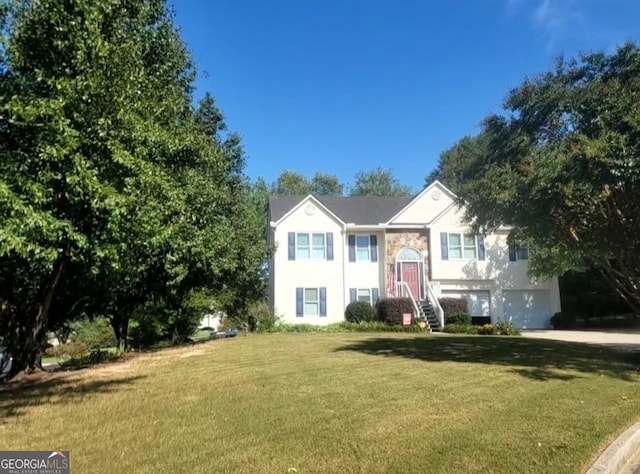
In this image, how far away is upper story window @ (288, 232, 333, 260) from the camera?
29.4 m

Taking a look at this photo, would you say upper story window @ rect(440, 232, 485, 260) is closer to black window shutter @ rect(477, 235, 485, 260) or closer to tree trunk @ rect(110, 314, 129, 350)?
Result: black window shutter @ rect(477, 235, 485, 260)

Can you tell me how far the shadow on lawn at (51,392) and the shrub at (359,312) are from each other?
18.3 m

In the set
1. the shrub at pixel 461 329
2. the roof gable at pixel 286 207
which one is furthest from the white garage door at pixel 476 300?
the roof gable at pixel 286 207

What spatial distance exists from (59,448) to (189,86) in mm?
11744

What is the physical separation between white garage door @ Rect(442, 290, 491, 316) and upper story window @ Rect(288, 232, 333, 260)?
7.20 metres

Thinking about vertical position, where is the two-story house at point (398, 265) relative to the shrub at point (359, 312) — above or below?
above

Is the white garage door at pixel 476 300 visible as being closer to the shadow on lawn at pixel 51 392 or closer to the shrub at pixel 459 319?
the shrub at pixel 459 319

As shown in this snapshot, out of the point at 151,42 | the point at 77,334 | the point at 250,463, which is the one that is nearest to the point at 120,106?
the point at 151,42

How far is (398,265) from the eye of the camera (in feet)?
97.2

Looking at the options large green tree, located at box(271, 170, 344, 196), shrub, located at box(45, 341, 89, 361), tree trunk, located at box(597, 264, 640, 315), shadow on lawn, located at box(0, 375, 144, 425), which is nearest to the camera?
shadow on lawn, located at box(0, 375, 144, 425)

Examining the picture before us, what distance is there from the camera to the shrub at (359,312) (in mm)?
28000

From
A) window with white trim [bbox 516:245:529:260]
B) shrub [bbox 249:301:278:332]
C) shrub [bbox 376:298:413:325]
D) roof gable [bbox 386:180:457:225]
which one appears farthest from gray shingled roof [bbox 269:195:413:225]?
window with white trim [bbox 516:245:529:260]

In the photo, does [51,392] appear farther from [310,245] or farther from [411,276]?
[411,276]

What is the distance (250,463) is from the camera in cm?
511
